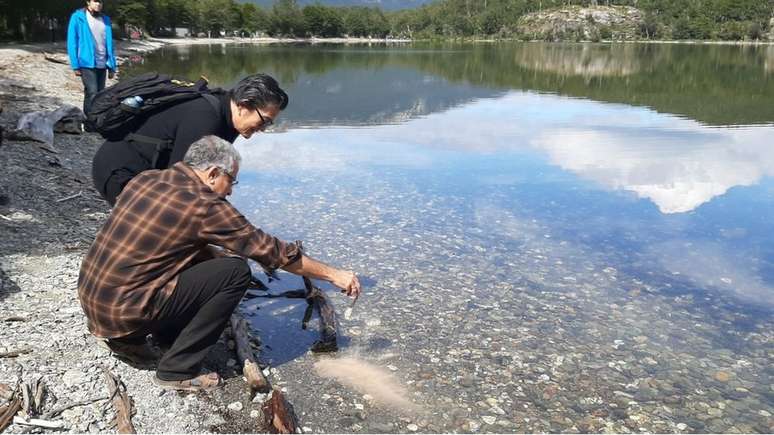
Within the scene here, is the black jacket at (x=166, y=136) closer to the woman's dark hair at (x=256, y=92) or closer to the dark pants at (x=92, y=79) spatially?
the woman's dark hair at (x=256, y=92)

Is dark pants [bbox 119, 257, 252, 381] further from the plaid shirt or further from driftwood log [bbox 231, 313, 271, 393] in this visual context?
driftwood log [bbox 231, 313, 271, 393]

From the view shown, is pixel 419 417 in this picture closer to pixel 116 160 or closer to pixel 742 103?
pixel 116 160

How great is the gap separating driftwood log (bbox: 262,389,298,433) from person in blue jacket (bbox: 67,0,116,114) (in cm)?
955

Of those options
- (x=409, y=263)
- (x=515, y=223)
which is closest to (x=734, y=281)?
(x=515, y=223)

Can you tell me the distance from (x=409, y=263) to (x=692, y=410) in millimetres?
4429

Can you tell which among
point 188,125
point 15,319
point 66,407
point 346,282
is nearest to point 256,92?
point 188,125

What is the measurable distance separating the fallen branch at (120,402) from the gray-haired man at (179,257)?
369mm

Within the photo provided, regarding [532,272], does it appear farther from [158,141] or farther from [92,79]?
[92,79]

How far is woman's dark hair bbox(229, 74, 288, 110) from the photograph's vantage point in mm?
5316

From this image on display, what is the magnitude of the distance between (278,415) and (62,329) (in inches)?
94.6

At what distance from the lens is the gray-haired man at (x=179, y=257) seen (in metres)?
4.55

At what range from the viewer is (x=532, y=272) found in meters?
9.20

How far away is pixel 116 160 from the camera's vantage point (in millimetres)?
5816

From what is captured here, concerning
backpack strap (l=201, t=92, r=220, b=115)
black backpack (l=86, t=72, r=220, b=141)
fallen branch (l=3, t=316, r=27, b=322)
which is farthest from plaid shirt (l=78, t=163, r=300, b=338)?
fallen branch (l=3, t=316, r=27, b=322)
